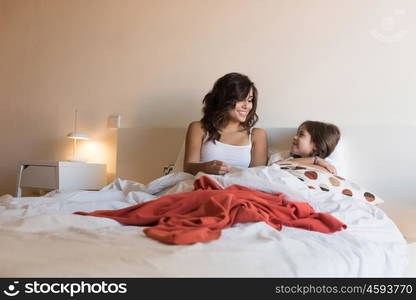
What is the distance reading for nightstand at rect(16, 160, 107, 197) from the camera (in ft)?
8.72

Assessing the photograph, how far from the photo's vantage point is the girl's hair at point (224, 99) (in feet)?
7.02

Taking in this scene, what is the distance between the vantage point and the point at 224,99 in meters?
2.15

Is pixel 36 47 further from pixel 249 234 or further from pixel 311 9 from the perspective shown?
pixel 249 234

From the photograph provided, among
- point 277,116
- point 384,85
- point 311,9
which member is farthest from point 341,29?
point 277,116

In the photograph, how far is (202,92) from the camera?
2.65 meters

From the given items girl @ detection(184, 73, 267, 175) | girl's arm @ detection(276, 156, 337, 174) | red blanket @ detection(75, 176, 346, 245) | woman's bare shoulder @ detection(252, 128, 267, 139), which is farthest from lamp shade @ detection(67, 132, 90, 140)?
red blanket @ detection(75, 176, 346, 245)

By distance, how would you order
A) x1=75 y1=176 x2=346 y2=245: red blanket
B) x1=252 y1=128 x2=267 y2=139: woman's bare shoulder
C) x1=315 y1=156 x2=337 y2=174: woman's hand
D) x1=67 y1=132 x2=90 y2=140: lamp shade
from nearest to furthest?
x1=75 y1=176 x2=346 y2=245: red blanket → x1=315 y1=156 x2=337 y2=174: woman's hand → x1=252 y1=128 x2=267 y2=139: woman's bare shoulder → x1=67 y1=132 x2=90 y2=140: lamp shade

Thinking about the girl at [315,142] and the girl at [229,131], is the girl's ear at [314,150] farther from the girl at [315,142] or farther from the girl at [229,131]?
the girl at [229,131]

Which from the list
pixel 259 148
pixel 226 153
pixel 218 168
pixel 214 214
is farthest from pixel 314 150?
pixel 214 214

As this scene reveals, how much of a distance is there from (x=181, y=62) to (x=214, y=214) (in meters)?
1.86

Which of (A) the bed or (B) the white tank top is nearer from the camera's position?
(A) the bed

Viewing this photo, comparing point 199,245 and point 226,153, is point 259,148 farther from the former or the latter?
point 199,245

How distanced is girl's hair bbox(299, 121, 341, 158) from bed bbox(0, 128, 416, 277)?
533 mm

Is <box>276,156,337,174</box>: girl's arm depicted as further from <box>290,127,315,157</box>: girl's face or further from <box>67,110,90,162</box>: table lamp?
<box>67,110,90,162</box>: table lamp
